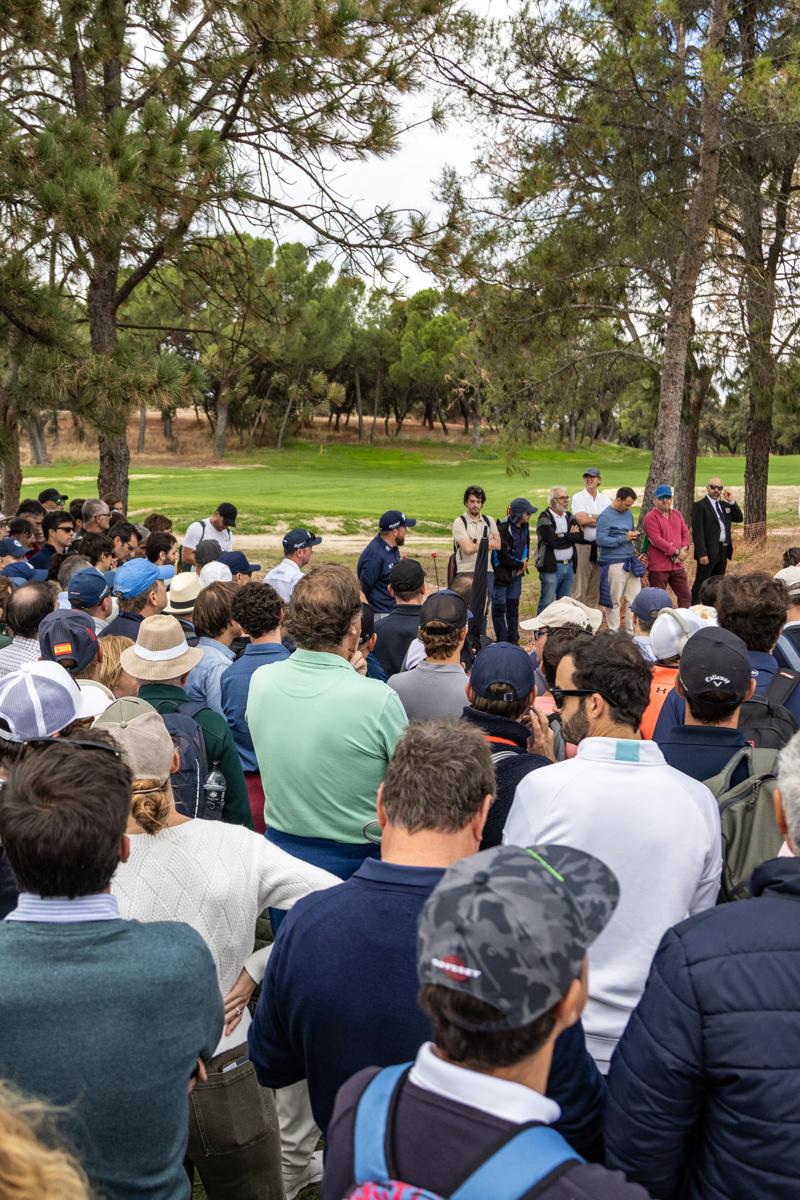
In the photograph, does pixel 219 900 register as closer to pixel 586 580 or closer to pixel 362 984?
pixel 362 984

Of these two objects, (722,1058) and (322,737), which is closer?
(722,1058)

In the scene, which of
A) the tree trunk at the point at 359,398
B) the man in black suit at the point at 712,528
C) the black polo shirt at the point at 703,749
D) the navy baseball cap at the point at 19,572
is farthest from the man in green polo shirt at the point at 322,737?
the tree trunk at the point at 359,398

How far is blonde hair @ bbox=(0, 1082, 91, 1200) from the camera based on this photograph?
4.14 feet

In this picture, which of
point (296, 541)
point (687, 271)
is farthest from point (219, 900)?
point (687, 271)

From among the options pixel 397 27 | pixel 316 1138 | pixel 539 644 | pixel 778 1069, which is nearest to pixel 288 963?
pixel 778 1069

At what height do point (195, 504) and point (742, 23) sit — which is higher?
point (742, 23)

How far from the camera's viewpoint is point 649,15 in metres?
12.5

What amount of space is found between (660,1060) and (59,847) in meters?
1.26

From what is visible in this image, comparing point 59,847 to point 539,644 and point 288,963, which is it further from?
point 539,644

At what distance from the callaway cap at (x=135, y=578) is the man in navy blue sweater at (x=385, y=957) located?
374 cm

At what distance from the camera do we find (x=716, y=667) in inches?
141

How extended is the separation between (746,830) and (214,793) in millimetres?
1893

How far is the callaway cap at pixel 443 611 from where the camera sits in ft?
15.4

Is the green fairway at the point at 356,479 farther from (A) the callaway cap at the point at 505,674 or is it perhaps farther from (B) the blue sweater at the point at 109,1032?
(B) the blue sweater at the point at 109,1032
